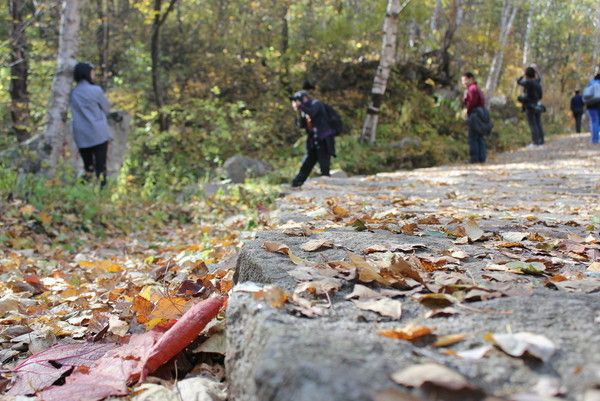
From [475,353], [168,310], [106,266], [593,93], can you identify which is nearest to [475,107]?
[593,93]

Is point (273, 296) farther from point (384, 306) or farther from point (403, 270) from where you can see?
point (403, 270)

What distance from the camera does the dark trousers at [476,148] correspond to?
37.7 ft

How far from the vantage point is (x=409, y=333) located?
3.87 ft

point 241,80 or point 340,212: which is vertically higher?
point 241,80

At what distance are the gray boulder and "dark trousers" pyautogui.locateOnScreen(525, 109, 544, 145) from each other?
292 inches

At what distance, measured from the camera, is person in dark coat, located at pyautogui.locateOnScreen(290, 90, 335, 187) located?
26.5ft

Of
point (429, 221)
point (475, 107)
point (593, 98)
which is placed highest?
point (593, 98)

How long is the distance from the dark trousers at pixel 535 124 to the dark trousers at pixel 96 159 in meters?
10.9

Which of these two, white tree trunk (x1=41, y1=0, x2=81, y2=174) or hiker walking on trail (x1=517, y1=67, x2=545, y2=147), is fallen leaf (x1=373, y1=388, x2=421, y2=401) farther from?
hiker walking on trail (x1=517, y1=67, x2=545, y2=147)

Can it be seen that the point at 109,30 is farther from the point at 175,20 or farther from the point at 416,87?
the point at 416,87

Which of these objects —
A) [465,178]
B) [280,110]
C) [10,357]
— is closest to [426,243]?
[10,357]

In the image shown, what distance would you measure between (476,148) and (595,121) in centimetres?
443

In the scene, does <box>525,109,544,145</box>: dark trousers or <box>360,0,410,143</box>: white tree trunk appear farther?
<box>525,109,544,145</box>: dark trousers

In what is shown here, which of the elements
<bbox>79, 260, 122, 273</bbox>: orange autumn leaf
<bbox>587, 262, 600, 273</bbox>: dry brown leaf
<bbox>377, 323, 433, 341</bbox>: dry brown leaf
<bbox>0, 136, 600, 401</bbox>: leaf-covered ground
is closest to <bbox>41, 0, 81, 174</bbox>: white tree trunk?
<bbox>79, 260, 122, 273</bbox>: orange autumn leaf
